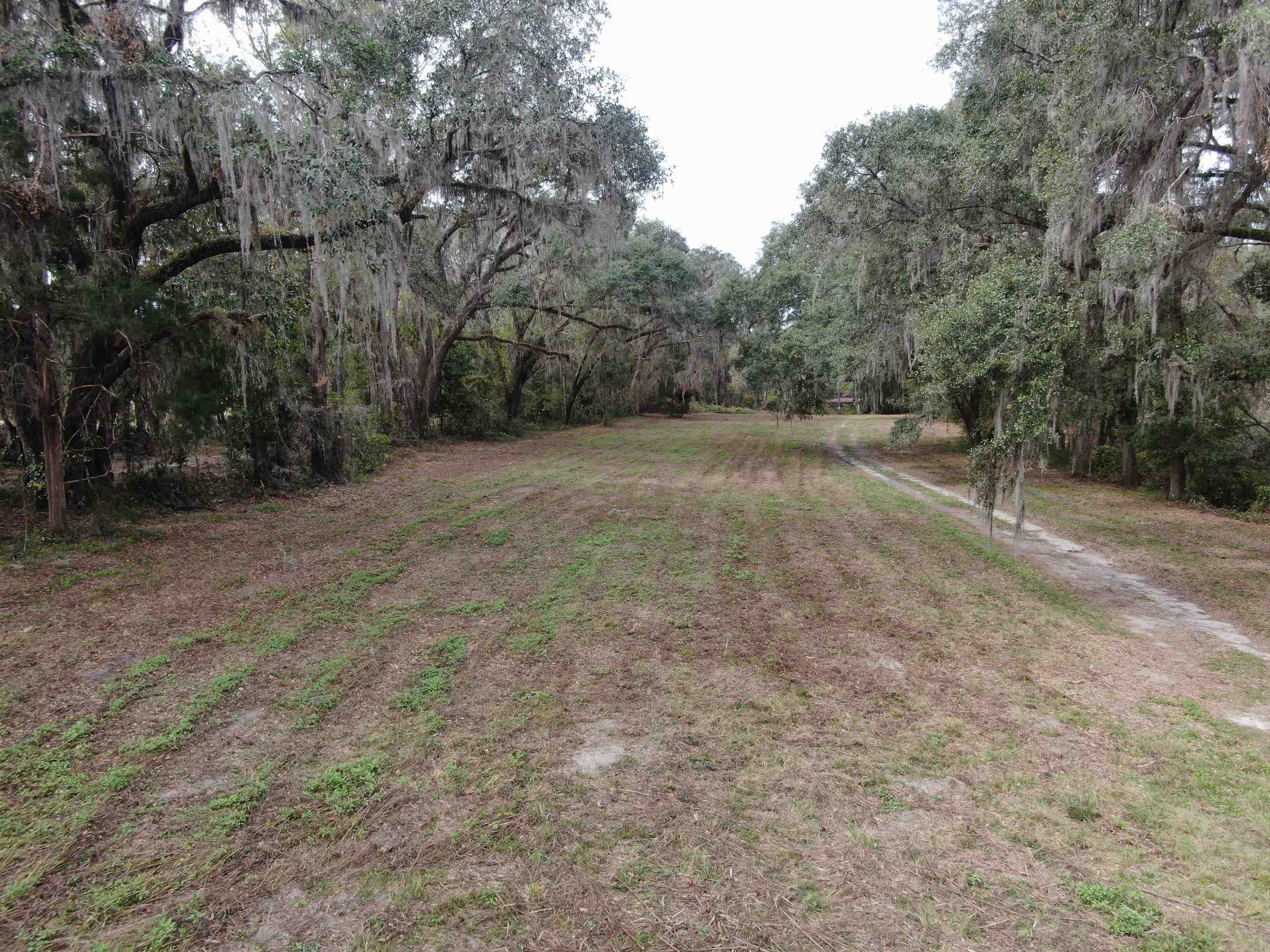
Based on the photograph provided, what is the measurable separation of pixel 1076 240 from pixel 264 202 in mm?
9617

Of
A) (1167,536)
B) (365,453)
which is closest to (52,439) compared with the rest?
(365,453)

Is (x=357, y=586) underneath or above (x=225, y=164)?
underneath

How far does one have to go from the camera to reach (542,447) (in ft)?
61.2

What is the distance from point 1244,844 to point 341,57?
11.8m

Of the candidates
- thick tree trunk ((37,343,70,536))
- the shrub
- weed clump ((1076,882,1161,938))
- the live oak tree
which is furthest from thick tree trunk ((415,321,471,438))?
weed clump ((1076,882,1161,938))

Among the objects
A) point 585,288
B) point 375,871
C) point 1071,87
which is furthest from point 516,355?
point 375,871

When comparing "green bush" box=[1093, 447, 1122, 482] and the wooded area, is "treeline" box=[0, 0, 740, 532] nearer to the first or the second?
the wooded area

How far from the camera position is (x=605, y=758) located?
3.46 meters

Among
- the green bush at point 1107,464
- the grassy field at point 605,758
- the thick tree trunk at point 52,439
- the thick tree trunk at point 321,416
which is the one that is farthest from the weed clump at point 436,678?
the green bush at point 1107,464

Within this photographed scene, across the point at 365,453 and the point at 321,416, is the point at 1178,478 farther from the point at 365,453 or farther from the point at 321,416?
the point at 321,416

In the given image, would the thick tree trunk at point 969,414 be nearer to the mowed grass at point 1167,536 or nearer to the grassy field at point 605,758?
the mowed grass at point 1167,536

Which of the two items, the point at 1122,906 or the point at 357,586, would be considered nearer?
the point at 1122,906

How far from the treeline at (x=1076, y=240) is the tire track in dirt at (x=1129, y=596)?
1578 mm

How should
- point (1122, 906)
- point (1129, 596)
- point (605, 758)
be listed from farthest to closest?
point (1129, 596), point (605, 758), point (1122, 906)
